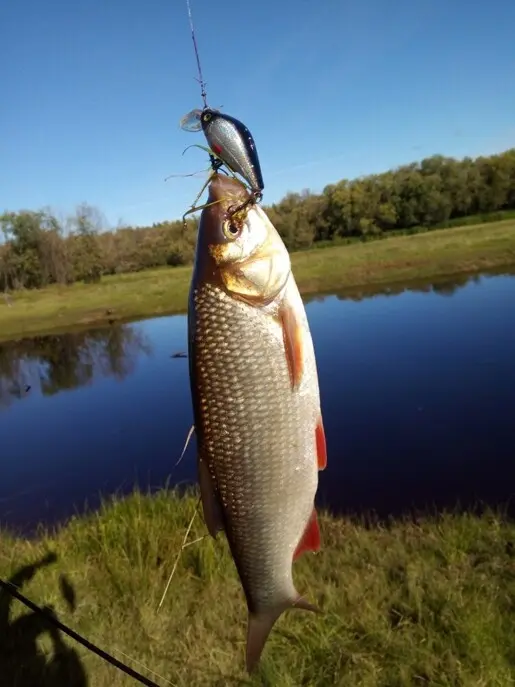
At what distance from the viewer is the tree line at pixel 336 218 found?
50.6 meters

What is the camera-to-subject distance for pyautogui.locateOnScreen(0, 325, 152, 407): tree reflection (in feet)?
66.0

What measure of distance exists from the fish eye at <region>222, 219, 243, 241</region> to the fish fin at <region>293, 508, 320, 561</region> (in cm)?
90

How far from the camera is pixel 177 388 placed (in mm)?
16062

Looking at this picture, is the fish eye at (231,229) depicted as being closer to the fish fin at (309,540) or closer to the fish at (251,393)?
the fish at (251,393)

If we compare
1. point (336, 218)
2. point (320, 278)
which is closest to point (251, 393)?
point (320, 278)

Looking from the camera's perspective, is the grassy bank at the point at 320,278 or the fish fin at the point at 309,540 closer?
the fish fin at the point at 309,540

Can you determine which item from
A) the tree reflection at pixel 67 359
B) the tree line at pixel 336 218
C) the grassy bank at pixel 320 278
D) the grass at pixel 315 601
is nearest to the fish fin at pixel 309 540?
the grass at pixel 315 601

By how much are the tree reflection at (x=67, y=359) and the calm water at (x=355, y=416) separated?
11 centimetres

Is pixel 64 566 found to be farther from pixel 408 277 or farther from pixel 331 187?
pixel 331 187

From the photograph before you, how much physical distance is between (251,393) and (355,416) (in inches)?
393

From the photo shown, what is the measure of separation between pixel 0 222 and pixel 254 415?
59.5 metres

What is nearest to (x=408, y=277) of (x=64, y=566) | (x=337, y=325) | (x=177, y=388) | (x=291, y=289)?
(x=337, y=325)

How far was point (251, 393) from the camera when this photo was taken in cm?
176

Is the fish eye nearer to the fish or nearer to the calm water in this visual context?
the fish
